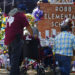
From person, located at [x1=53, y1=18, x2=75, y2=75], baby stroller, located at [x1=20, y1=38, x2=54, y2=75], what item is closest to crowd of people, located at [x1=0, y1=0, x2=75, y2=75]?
person, located at [x1=53, y1=18, x2=75, y2=75]

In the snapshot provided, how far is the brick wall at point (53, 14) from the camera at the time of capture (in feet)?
25.0

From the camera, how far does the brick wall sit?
762 centimetres

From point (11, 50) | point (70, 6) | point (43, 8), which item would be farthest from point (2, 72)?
point (70, 6)

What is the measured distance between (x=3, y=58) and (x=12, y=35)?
7.45 ft

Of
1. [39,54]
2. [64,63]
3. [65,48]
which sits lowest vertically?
[64,63]

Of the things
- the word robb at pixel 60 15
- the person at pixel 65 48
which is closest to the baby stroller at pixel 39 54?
the person at pixel 65 48

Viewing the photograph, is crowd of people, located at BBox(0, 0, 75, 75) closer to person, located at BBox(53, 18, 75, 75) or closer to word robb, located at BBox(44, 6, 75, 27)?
person, located at BBox(53, 18, 75, 75)

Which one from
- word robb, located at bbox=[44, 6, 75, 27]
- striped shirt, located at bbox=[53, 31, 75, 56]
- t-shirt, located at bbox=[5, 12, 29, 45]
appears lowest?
striped shirt, located at bbox=[53, 31, 75, 56]

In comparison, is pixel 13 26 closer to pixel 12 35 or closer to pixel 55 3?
pixel 12 35

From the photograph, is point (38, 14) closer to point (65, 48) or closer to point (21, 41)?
point (21, 41)

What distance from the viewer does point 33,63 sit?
6.82 metres

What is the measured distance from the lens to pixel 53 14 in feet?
25.1

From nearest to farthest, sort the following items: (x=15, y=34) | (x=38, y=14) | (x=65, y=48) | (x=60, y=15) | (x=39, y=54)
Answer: (x=65, y=48) < (x=15, y=34) < (x=39, y=54) < (x=38, y=14) < (x=60, y=15)

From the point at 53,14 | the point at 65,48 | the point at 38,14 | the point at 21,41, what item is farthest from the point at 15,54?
the point at 53,14
